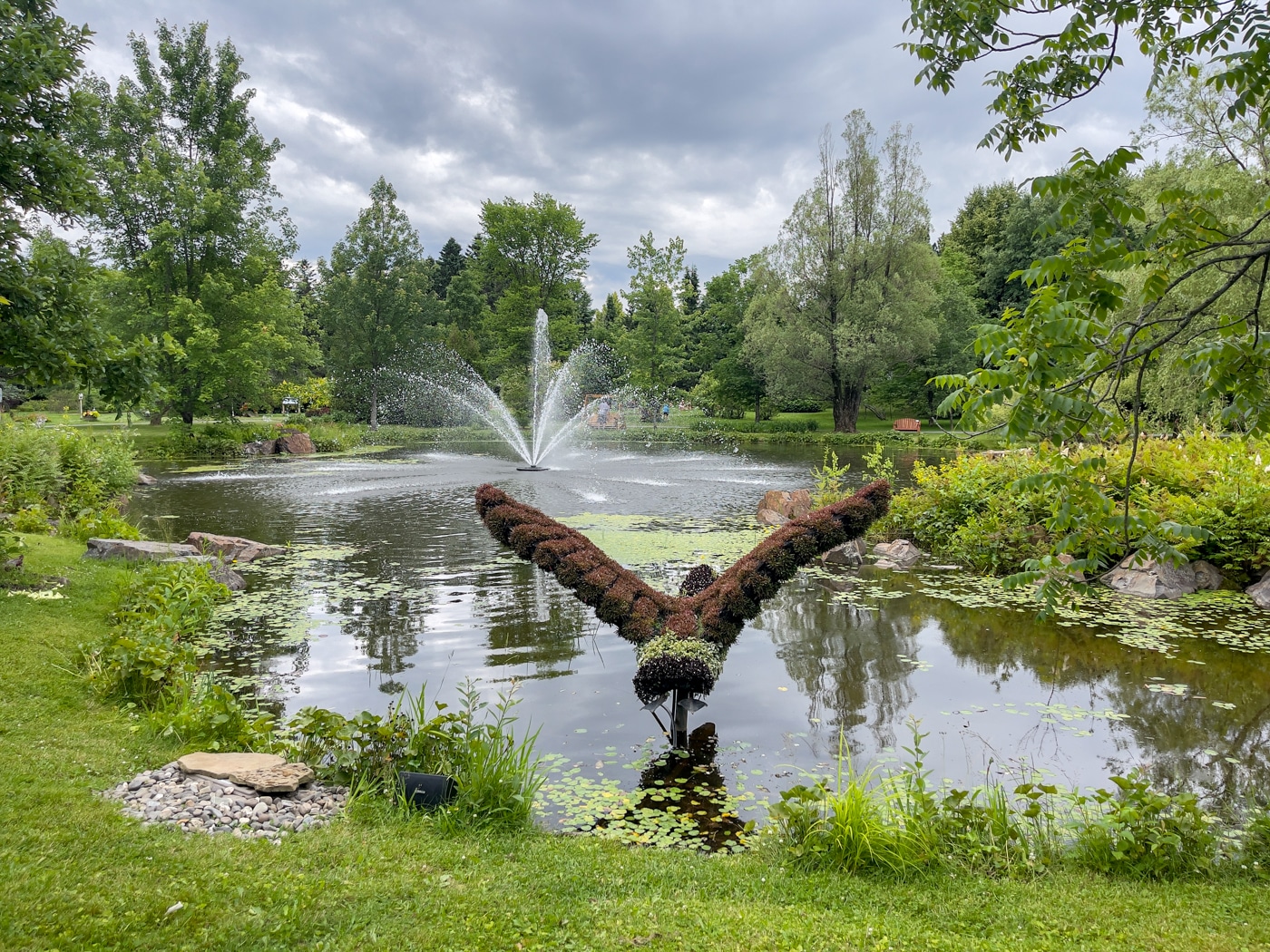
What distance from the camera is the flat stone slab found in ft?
14.4

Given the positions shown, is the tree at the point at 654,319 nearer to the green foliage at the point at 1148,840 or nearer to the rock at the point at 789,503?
the rock at the point at 789,503

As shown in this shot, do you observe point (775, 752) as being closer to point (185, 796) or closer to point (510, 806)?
point (510, 806)

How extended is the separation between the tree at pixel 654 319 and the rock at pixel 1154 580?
41.5m

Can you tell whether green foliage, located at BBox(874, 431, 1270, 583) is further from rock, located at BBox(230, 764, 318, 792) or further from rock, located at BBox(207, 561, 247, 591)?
rock, located at BBox(207, 561, 247, 591)

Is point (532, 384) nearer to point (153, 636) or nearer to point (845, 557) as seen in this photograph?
point (845, 557)

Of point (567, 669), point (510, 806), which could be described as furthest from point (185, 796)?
point (567, 669)

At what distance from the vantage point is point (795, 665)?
751cm

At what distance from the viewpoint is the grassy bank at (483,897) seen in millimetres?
3062

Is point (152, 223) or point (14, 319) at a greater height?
point (152, 223)

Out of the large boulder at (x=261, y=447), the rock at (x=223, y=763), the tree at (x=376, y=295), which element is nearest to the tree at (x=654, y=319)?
the tree at (x=376, y=295)

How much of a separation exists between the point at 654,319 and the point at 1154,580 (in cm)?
4262

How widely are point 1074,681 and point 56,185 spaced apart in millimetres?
10680

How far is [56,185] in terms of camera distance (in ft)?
23.5

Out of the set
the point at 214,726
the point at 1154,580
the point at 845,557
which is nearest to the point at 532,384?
the point at 845,557
